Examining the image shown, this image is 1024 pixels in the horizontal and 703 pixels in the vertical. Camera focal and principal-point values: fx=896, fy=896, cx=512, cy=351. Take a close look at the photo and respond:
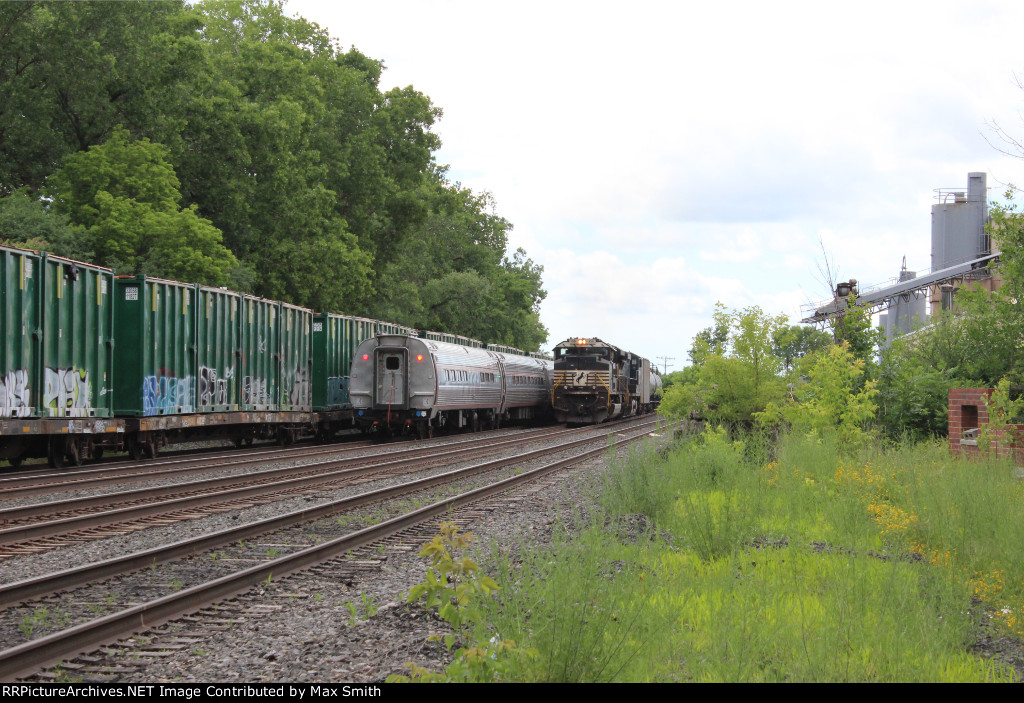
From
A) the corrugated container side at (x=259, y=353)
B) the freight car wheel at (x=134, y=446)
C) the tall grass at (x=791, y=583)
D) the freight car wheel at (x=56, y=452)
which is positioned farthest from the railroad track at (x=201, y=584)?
the corrugated container side at (x=259, y=353)

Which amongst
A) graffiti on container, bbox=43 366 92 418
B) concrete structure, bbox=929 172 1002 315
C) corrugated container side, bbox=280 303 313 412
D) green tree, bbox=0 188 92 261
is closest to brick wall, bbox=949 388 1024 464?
graffiti on container, bbox=43 366 92 418

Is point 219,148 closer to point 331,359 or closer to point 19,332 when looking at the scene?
point 331,359

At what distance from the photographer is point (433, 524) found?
439 inches

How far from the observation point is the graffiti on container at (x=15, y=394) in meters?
15.5

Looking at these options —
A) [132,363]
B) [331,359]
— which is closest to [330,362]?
[331,359]

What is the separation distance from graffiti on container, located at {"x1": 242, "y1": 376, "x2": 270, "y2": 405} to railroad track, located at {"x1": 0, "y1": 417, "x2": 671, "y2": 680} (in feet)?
35.2

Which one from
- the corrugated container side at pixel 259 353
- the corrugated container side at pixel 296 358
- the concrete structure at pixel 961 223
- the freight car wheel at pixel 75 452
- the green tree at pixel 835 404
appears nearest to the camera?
the green tree at pixel 835 404

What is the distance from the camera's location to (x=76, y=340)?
17.7m

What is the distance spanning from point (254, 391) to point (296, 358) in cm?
293

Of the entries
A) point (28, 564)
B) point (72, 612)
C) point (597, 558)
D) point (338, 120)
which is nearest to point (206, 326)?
point (28, 564)

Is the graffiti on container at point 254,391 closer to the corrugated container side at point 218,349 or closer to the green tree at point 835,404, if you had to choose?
the corrugated container side at point 218,349

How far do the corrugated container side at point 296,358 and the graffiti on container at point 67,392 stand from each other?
27.5 feet

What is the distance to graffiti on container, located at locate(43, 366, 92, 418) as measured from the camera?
16.7 m

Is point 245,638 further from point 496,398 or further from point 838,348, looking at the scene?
point 496,398
